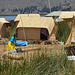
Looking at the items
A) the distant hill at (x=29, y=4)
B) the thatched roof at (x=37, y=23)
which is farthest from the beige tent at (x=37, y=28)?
the distant hill at (x=29, y=4)

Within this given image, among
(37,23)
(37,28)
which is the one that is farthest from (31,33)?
(37,23)

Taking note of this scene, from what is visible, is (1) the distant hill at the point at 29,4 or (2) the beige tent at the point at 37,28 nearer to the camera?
(2) the beige tent at the point at 37,28

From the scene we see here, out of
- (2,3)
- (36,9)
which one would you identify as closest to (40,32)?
(36,9)

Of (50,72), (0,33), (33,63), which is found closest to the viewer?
(50,72)

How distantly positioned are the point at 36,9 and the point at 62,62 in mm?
49357

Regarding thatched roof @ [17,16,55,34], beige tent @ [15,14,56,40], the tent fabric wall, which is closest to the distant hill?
thatched roof @ [17,16,55,34]

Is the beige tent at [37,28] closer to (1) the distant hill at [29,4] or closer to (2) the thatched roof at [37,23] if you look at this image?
(2) the thatched roof at [37,23]

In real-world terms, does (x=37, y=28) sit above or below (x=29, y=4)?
below

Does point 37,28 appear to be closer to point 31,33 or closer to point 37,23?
point 37,23

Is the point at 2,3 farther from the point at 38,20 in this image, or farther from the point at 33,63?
the point at 33,63

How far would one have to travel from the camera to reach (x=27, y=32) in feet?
34.5

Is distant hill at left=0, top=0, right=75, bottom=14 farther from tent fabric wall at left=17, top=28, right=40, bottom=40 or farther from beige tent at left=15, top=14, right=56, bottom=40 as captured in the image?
tent fabric wall at left=17, top=28, right=40, bottom=40

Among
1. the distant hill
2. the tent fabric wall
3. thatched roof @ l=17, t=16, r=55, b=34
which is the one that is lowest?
the tent fabric wall

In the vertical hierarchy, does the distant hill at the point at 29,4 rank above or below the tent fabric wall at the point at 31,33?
above
